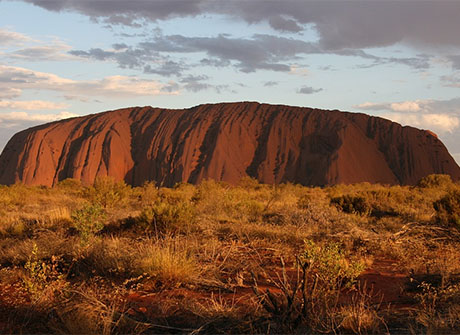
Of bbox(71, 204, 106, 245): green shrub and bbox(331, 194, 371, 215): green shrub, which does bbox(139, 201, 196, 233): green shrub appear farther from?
bbox(331, 194, 371, 215): green shrub

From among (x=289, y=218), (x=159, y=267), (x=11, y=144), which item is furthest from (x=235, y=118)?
(x=159, y=267)

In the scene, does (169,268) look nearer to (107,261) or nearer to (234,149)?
(107,261)

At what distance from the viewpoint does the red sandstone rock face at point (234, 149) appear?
157 ft

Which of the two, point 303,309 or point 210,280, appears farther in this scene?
point 210,280

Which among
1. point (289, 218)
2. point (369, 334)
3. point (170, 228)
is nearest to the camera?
point (369, 334)

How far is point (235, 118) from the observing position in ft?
176

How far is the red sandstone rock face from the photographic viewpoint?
47781 millimetres

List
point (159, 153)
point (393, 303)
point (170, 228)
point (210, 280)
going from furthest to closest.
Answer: point (159, 153) < point (170, 228) < point (210, 280) < point (393, 303)

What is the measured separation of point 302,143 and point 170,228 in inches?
1686

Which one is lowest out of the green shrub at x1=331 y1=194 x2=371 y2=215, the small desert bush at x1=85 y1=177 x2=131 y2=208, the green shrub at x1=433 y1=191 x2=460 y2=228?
the small desert bush at x1=85 y1=177 x2=131 y2=208

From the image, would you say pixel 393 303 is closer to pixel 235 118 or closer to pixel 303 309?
pixel 303 309

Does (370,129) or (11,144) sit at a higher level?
(370,129)

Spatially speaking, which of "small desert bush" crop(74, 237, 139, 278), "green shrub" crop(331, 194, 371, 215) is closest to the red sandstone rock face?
"green shrub" crop(331, 194, 371, 215)

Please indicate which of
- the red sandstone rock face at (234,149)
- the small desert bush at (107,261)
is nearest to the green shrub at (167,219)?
the small desert bush at (107,261)
